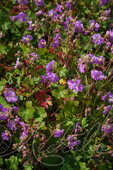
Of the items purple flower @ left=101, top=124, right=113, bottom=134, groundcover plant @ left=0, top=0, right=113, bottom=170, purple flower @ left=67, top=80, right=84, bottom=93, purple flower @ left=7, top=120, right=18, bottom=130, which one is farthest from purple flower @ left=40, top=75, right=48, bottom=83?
purple flower @ left=101, top=124, right=113, bottom=134

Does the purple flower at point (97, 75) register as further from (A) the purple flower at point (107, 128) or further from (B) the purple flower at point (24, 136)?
(B) the purple flower at point (24, 136)

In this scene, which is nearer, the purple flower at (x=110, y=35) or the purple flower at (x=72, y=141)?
the purple flower at (x=72, y=141)

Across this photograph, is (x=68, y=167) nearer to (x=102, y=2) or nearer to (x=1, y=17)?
(x=1, y=17)

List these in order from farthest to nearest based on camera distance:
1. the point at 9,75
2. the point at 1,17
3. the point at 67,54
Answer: the point at 1,17 < the point at 67,54 < the point at 9,75

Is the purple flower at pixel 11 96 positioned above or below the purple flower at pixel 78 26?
below

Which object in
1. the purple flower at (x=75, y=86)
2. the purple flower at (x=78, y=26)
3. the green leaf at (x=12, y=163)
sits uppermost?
the purple flower at (x=78, y=26)

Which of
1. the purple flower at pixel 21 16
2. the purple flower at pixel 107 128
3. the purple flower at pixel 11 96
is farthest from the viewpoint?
the purple flower at pixel 21 16

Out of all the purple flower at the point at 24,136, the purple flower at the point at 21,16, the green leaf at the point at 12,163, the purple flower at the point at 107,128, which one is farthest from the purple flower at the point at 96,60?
the purple flower at the point at 21,16

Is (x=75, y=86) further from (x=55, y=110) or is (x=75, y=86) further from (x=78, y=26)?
(x=78, y=26)

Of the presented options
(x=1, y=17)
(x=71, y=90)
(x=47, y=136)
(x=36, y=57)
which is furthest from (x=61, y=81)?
(x=1, y=17)

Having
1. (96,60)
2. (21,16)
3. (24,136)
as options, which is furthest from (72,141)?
(21,16)

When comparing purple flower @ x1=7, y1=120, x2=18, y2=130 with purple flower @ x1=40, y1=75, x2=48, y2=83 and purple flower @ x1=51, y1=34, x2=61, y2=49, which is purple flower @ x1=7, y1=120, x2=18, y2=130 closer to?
purple flower @ x1=40, y1=75, x2=48, y2=83
